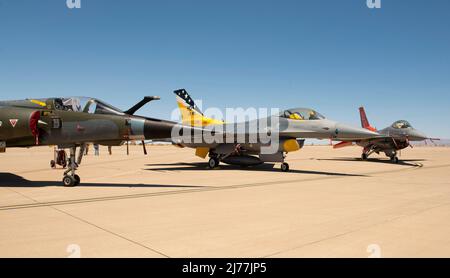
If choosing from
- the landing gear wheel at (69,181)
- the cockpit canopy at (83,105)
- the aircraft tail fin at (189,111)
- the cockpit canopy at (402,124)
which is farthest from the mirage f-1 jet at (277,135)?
the cockpit canopy at (402,124)

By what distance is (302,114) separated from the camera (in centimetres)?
1479

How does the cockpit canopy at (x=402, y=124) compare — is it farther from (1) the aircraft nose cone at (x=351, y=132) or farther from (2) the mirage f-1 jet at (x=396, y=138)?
(1) the aircraft nose cone at (x=351, y=132)

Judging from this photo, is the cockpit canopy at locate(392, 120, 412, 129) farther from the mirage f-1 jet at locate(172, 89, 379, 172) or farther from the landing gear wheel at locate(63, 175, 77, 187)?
the landing gear wheel at locate(63, 175, 77, 187)

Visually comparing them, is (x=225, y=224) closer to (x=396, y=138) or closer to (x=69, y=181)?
(x=69, y=181)

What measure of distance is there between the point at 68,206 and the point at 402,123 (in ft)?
72.7

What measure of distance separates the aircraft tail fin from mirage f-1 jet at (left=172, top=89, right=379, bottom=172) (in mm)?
1786

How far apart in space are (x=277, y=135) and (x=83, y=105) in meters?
8.53

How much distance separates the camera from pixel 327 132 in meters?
14.0

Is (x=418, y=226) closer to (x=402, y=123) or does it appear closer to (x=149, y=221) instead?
(x=149, y=221)

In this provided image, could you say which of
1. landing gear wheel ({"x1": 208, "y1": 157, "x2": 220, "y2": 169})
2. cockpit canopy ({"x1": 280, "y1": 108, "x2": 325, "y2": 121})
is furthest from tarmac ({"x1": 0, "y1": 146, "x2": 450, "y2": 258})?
landing gear wheel ({"x1": 208, "y1": 157, "x2": 220, "y2": 169})

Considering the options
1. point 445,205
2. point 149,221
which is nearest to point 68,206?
point 149,221

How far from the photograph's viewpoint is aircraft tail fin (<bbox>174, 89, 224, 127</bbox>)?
68.5ft

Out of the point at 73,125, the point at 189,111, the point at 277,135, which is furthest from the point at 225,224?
the point at 189,111

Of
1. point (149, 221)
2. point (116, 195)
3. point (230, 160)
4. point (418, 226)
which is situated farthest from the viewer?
point (230, 160)
